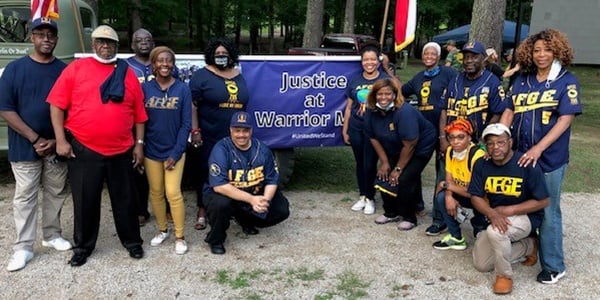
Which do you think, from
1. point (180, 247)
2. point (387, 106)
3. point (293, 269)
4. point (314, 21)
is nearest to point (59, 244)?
point (180, 247)

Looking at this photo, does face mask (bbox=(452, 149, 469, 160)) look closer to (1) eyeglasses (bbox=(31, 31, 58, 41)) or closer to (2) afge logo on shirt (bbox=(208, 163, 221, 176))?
(2) afge logo on shirt (bbox=(208, 163, 221, 176))

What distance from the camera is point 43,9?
15.1 ft

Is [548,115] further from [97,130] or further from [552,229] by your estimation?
[97,130]

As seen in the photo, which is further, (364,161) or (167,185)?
(364,161)

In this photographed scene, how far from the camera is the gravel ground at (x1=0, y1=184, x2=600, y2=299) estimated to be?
349cm

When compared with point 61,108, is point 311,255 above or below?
below

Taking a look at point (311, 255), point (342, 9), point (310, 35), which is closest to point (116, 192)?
point (311, 255)

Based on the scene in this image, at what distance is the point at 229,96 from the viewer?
4.43m

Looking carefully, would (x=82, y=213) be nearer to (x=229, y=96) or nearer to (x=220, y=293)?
(x=220, y=293)

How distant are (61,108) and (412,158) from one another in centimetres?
287

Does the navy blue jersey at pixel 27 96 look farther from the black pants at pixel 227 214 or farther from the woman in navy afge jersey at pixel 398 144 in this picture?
the woman in navy afge jersey at pixel 398 144

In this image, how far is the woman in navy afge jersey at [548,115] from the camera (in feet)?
11.4

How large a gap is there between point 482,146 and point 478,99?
44cm

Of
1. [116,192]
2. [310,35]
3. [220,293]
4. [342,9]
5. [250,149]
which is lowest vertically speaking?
[220,293]
